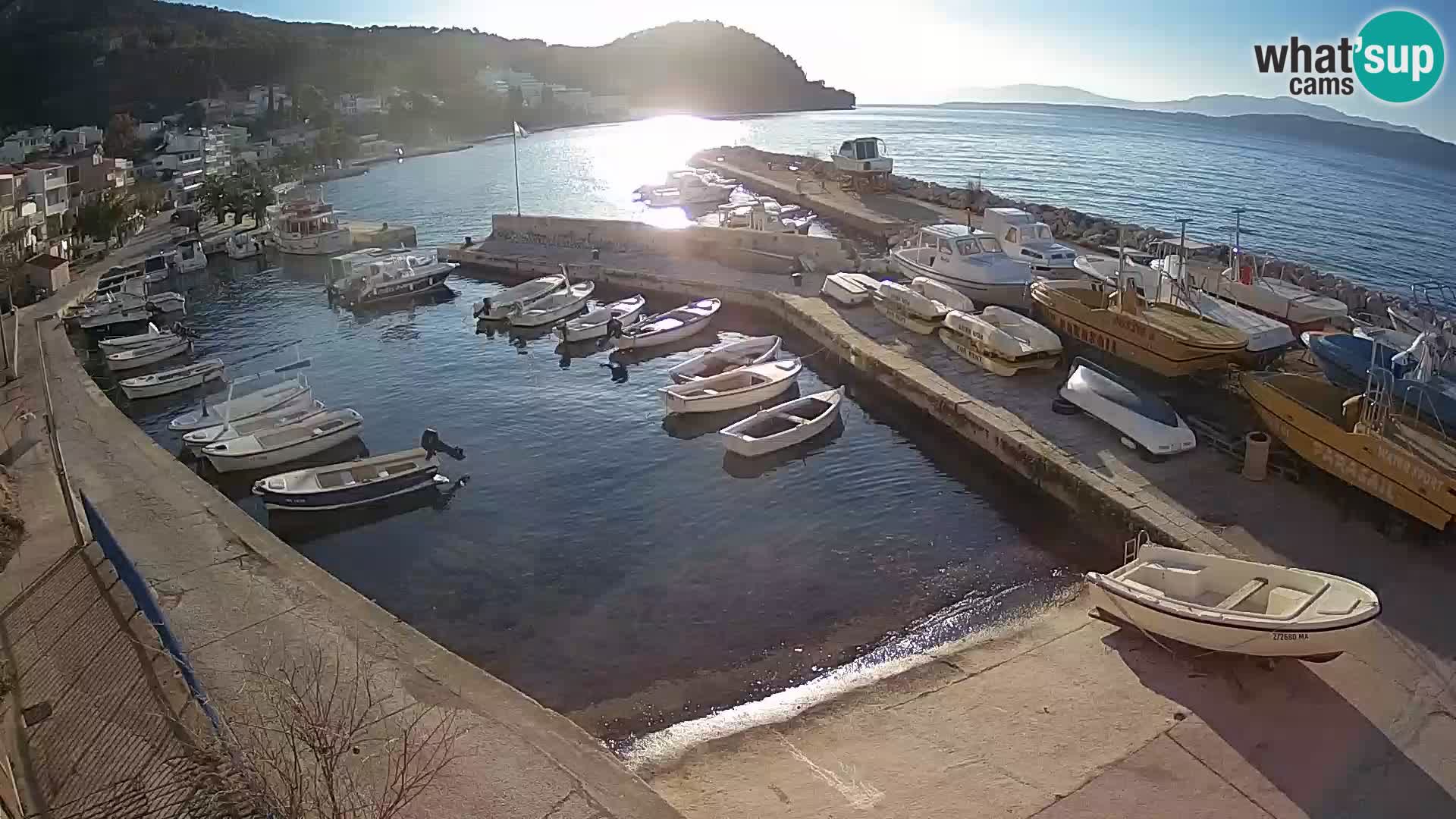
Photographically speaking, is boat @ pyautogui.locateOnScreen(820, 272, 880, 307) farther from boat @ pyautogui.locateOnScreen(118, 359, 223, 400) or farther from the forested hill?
the forested hill

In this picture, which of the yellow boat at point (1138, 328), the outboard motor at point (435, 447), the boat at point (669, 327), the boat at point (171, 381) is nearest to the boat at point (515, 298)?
the boat at point (669, 327)

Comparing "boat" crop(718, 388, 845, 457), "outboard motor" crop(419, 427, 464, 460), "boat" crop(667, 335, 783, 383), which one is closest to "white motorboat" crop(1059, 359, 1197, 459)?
"boat" crop(718, 388, 845, 457)

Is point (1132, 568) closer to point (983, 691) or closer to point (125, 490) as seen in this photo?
point (983, 691)

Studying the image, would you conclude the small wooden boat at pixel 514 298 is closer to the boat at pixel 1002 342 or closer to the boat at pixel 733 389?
the boat at pixel 733 389

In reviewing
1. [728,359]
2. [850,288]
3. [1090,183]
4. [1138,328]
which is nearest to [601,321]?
[728,359]

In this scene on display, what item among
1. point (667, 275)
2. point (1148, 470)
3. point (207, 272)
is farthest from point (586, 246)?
point (1148, 470)

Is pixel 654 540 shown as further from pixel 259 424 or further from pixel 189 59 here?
pixel 189 59

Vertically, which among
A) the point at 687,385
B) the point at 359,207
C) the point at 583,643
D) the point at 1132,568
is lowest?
the point at 583,643
